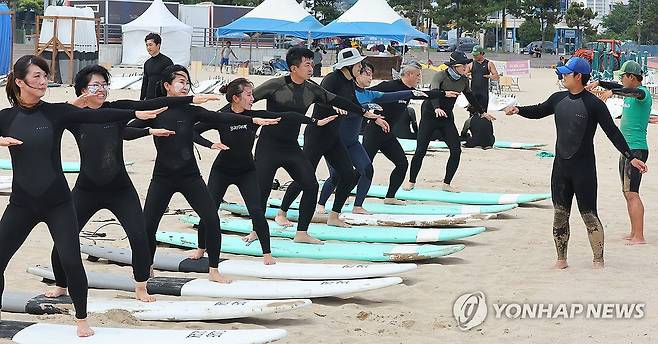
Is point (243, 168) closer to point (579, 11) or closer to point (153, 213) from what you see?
point (153, 213)

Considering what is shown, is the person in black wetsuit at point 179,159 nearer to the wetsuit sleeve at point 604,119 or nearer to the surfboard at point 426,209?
the wetsuit sleeve at point 604,119

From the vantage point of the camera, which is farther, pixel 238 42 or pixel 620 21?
pixel 620 21

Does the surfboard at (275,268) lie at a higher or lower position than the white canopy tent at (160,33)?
lower

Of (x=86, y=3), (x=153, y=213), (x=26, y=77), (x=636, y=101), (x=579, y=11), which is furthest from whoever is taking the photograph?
(x=579, y=11)

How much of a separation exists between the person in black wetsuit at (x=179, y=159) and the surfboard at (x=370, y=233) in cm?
232

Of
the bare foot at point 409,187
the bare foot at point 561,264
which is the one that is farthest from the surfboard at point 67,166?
the bare foot at point 561,264

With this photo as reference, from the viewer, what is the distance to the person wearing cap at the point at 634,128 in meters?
8.85

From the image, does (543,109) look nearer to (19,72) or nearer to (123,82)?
(19,72)

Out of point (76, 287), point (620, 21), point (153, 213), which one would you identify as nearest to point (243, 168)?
point (153, 213)

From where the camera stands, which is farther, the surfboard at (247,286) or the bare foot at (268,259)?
the bare foot at (268,259)

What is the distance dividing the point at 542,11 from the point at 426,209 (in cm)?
6521

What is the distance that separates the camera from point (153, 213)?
7191mm

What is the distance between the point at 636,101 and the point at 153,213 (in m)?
4.55

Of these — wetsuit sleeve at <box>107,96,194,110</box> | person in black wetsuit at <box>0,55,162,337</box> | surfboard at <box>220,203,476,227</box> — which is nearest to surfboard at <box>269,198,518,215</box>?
surfboard at <box>220,203,476,227</box>
